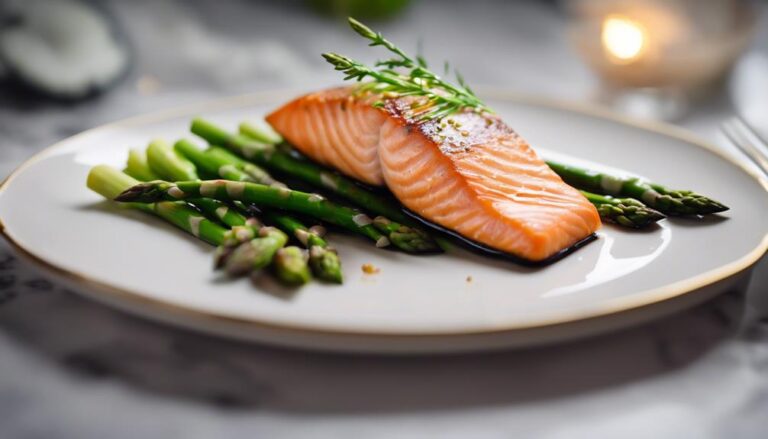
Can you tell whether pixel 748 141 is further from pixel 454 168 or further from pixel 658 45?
pixel 454 168

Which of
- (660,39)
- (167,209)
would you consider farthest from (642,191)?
(660,39)

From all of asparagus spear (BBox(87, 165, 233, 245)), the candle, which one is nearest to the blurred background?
the candle

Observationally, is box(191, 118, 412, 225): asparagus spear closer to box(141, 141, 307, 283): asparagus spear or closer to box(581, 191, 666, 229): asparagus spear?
box(141, 141, 307, 283): asparagus spear

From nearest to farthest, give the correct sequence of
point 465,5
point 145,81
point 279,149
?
1. point 279,149
2. point 145,81
3. point 465,5

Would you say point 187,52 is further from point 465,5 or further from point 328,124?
point 328,124

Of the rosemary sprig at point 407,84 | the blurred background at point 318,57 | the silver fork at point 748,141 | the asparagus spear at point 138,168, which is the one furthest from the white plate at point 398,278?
the blurred background at point 318,57

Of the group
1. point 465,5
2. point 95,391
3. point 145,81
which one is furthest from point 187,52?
point 95,391

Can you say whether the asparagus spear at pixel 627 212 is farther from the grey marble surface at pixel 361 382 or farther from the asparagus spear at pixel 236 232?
the asparagus spear at pixel 236 232
